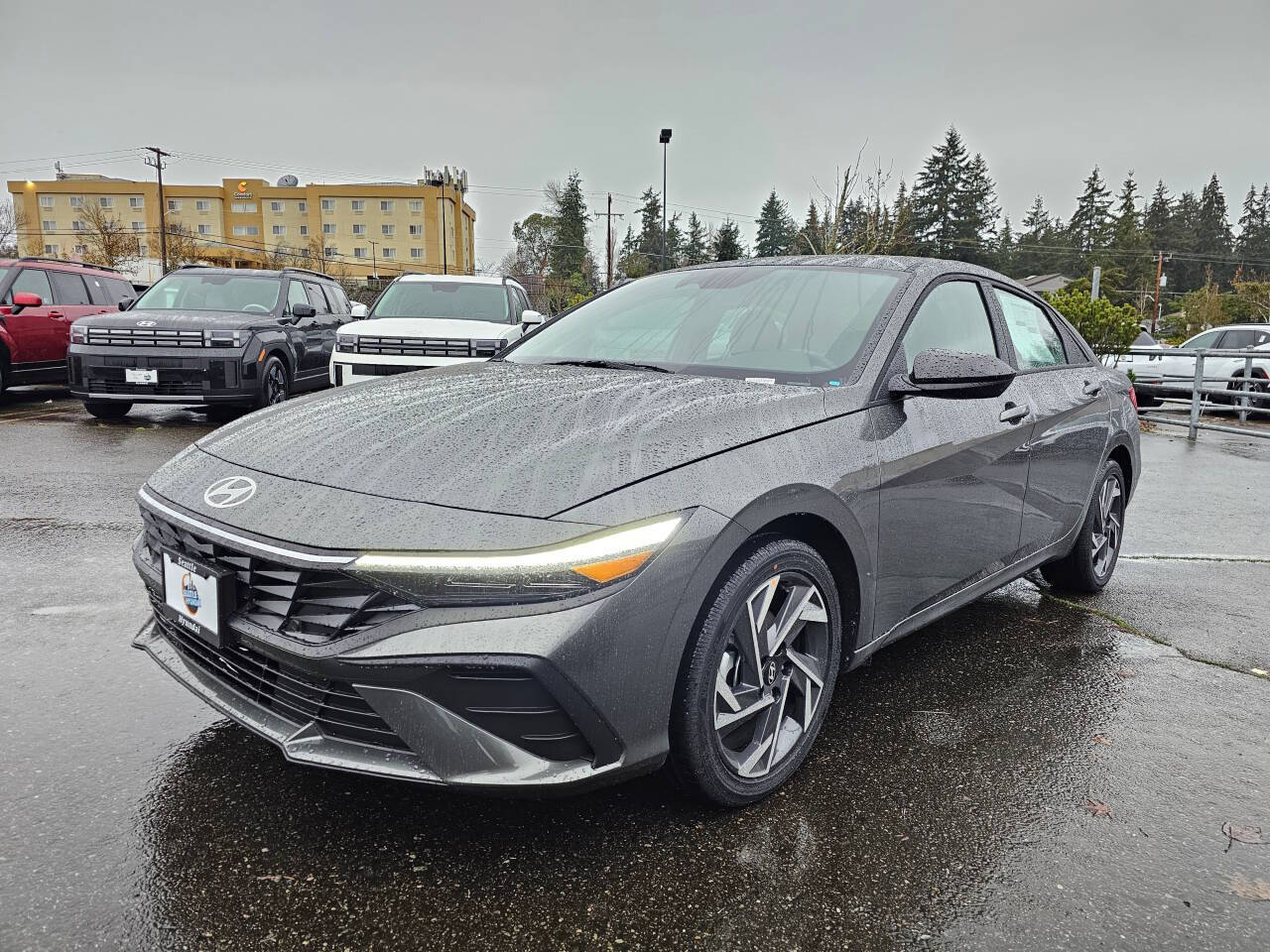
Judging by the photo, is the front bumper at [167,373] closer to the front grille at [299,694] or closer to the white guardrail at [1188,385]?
the front grille at [299,694]

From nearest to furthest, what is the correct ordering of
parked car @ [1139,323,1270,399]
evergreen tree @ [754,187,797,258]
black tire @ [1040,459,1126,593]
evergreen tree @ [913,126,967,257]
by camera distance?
1. black tire @ [1040,459,1126,593]
2. parked car @ [1139,323,1270,399]
3. evergreen tree @ [913,126,967,257]
4. evergreen tree @ [754,187,797,258]

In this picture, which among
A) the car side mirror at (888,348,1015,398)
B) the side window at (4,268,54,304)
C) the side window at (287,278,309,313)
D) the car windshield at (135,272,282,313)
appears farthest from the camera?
the side window at (4,268,54,304)

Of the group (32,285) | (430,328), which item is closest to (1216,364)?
(430,328)

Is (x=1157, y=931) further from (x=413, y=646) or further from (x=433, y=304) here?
(x=433, y=304)

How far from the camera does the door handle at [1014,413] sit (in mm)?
3326

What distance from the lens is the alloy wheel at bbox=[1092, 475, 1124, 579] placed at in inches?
171

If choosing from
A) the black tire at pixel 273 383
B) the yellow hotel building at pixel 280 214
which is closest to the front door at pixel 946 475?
the black tire at pixel 273 383

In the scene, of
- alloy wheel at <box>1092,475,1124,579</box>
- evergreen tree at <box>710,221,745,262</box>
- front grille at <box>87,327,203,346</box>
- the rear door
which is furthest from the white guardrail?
evergreen tree at <box>710,221,745,262</box>

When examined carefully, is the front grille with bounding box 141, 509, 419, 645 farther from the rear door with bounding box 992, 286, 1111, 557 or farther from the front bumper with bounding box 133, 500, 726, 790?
the rear door with bounding box 992, 286, 1111, 557

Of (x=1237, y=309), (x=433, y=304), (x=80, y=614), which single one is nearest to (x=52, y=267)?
(x=433, y=304)

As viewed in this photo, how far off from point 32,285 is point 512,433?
11.6m

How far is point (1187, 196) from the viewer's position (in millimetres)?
86062

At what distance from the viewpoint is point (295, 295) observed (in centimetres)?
1078

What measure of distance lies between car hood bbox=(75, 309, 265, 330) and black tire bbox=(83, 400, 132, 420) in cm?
94
